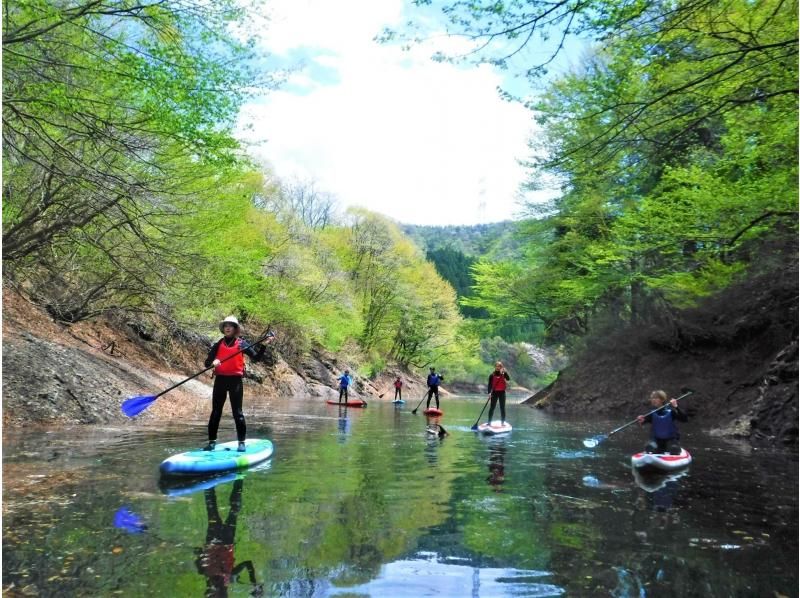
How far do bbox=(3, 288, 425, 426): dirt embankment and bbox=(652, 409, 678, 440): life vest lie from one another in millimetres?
11106

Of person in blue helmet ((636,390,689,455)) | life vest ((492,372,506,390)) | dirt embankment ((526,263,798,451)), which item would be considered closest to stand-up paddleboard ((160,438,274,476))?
person in blue helmet ((636,390,689,455))

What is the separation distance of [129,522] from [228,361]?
12.8 ft

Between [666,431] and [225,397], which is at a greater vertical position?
[225,397]

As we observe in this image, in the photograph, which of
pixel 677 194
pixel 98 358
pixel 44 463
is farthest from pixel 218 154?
pixel 677 194

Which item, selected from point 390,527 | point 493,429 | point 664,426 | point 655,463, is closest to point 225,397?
point 390,527

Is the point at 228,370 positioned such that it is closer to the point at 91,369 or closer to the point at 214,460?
the point at 214,460

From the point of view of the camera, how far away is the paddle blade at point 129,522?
4.96 metres

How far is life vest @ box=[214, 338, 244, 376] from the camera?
8.89 m

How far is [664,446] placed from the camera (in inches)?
385

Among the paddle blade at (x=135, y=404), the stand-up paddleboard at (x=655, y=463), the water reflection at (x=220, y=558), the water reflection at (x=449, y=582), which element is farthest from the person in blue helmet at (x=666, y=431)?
the paddle blade at (x=135, y=404)

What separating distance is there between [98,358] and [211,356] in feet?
30.9

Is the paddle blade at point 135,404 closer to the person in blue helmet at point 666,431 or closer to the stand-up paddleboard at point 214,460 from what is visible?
the stand-up paddleboard at point 214,460

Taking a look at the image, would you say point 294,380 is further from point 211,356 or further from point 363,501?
point 363,501

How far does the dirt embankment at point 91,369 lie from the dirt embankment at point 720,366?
14.6 metres
